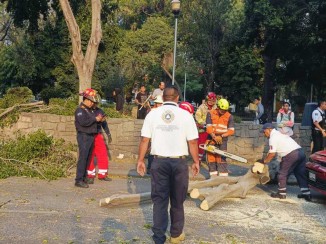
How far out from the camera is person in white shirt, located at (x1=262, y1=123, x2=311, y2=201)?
843cm

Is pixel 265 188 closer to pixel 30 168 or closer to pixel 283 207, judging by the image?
pixel 283 207

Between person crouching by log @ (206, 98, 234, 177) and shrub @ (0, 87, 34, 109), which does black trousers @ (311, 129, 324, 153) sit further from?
shrub @ (0, 87, 34, 109)

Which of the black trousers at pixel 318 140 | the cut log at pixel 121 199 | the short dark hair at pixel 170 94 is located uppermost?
Result: the short dark hair at pixel 170 94

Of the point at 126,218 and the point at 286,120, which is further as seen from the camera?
the point at 286,120

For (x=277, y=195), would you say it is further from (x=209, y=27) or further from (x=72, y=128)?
(x=209, y=27)

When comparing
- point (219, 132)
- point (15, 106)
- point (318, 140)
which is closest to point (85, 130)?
point (219, 132)

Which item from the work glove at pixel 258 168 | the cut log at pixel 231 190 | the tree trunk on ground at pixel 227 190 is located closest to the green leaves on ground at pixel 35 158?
the tree trunk on ground at pixel 227 190

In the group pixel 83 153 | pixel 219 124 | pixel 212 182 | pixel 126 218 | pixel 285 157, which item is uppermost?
pixel 219 124

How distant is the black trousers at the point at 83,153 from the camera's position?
896cm

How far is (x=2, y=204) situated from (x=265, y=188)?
16.7 feet

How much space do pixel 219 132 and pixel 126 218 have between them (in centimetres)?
326

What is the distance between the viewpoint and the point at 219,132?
934 cm

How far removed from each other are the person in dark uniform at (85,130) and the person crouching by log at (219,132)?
218 centimetres

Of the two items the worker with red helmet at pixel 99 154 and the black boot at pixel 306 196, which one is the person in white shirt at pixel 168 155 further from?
the worker with red helmet at pixel 99 154
